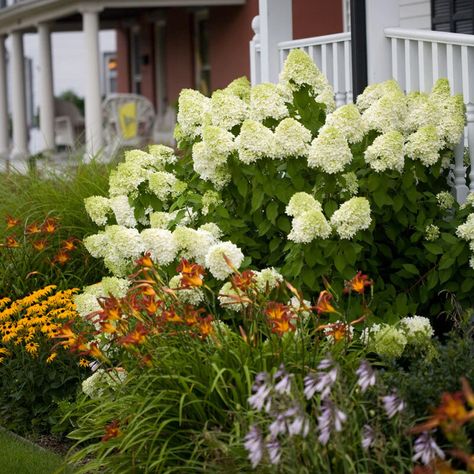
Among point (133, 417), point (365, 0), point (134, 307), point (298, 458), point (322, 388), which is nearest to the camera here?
point (322, 388)

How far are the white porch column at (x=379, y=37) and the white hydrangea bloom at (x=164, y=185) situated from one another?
150 cm

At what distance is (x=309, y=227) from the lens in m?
→ 5.85

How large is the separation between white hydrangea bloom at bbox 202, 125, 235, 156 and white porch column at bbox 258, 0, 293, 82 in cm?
273

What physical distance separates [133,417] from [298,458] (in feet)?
3.26

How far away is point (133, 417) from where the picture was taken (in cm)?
495

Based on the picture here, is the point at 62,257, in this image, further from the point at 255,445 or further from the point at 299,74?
the point at 255,445

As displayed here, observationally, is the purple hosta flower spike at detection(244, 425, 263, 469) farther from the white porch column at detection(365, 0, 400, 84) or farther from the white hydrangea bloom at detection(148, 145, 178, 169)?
the white porch column at detection(365, 0, 400, 84)

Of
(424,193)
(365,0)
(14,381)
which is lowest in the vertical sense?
(14,381)

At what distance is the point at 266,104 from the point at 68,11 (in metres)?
11.5

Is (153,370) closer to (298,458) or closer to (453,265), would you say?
(298,458)

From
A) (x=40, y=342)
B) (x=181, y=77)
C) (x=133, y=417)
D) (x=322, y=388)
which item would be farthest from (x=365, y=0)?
(x=181, y=77)

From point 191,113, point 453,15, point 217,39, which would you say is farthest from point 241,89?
point 217,39

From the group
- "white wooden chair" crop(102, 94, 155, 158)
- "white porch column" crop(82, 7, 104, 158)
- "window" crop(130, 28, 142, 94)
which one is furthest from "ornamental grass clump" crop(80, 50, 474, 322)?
"window" crop(130, 28, 142, 94)

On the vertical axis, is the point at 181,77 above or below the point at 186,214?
above
